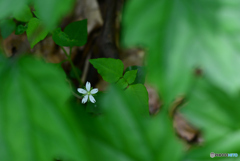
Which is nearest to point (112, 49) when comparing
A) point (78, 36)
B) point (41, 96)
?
point (78, 36)

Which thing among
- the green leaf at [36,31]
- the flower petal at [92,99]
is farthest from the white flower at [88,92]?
the green leaf at [36,31]

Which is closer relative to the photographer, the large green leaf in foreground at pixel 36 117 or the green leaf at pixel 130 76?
the large green leaf in foreground at pixel 36 117

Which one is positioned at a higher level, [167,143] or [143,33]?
[143,33]

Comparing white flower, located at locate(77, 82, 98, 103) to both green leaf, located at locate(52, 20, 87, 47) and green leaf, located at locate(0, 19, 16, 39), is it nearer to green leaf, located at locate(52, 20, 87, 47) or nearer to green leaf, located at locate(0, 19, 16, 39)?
green leaf, located at locate(52, 20, 87, 47)

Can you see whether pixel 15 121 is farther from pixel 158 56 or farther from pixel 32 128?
pixel 158 56

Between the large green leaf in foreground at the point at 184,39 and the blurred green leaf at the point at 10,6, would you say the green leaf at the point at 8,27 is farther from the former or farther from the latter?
the large green leaf in foreground at the point at 184,39

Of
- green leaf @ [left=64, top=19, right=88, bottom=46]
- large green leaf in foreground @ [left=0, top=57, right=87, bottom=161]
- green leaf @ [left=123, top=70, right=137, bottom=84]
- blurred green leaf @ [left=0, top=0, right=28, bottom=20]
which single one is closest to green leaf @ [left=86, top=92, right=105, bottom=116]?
green leaf @ [left=123, top=70, right=137, bottom=84]
